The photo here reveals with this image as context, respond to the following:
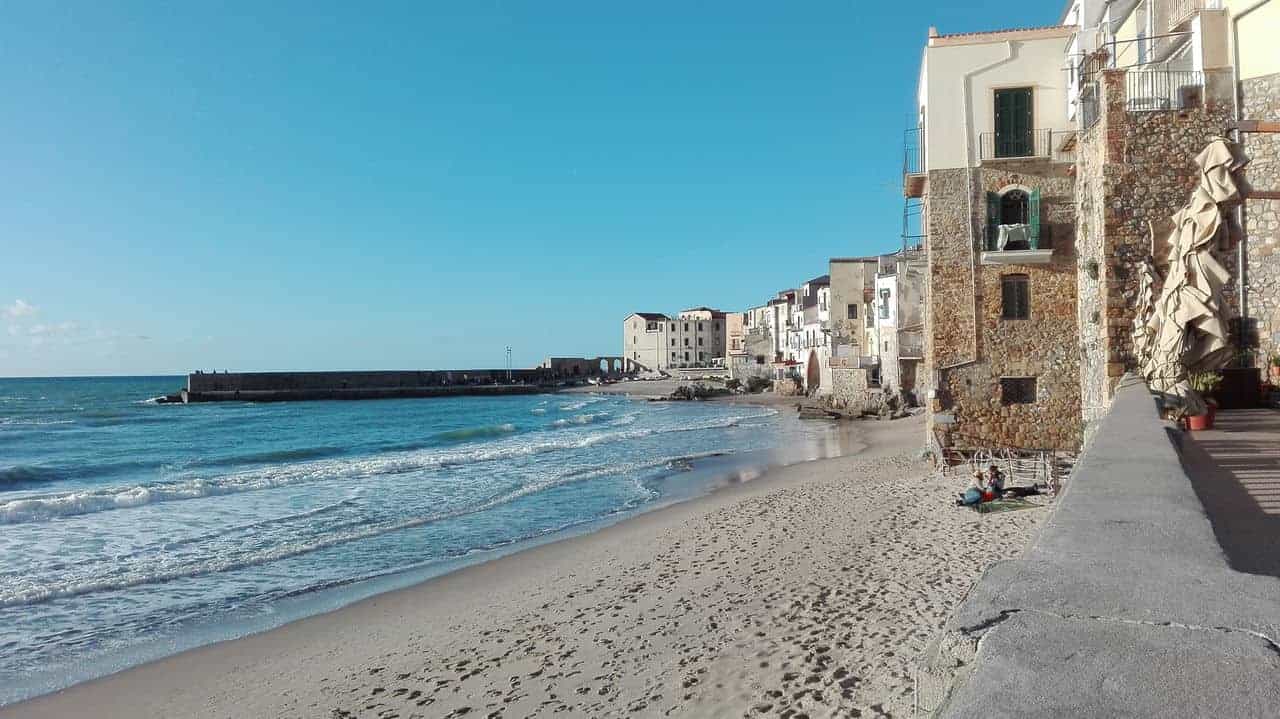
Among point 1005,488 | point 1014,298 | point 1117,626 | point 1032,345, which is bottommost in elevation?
point 1005,488

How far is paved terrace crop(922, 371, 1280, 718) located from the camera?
1867 millimetres

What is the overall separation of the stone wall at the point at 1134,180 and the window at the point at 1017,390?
4.23 m

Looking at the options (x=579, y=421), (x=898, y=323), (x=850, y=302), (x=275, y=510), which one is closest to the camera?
(x=275, y=510)

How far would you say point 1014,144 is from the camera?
1670 centimetres

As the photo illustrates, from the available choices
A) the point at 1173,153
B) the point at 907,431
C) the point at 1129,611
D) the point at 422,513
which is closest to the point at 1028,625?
the point at 1129,611

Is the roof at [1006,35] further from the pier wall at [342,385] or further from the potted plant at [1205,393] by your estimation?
the pier wall at [342,385]

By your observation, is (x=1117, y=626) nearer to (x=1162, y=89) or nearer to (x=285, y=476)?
(x=1162, y=89)

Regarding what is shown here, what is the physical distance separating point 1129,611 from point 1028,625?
0.34 m

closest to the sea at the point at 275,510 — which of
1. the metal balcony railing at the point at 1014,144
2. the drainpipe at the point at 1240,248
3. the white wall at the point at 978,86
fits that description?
the white wall at the point at 978,86

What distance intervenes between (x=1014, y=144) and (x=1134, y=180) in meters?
4.50

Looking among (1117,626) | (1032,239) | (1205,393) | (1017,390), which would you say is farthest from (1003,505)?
(1117,626)

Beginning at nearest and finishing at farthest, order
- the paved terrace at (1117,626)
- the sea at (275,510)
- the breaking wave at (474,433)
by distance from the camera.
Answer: the paved terrace at (1117,626)
the sea at (275,510)
the breaking wave at (474,433)

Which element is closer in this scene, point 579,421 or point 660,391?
point 579,421

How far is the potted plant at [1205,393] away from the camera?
32.3 ft
